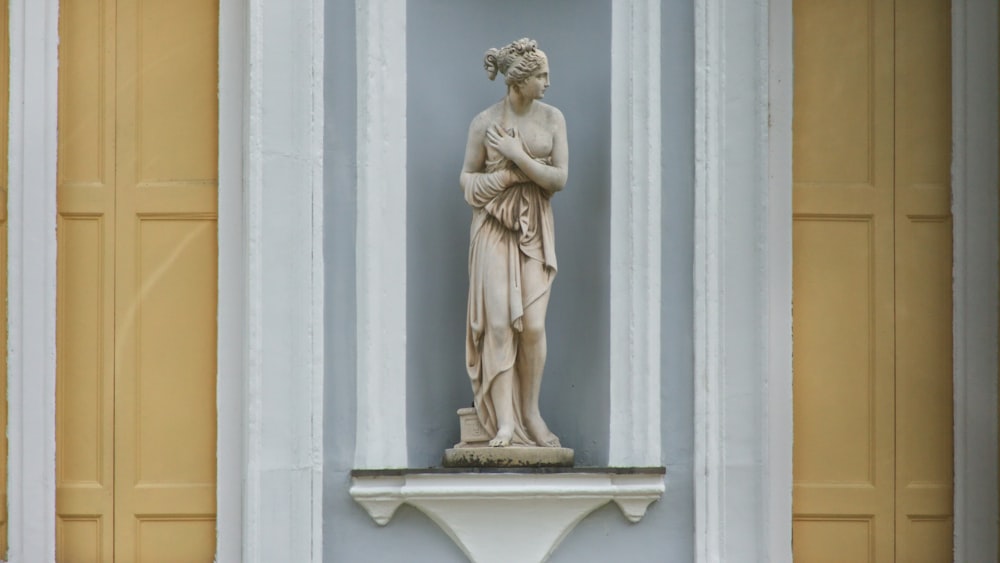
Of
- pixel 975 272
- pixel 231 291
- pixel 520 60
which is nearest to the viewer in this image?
pixel 520 60

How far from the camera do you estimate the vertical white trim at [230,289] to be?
9789 millimetres

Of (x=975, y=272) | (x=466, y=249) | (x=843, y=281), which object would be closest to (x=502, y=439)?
(x=466, y=249)

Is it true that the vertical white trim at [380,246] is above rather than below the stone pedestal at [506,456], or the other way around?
above

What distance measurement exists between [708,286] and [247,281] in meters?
2.22

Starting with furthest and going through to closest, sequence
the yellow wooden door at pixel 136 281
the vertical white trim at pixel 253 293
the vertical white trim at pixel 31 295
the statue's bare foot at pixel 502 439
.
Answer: the yellow wooden door at pixel 136 281 → the vertical white trim at pixel 31 295 → the statue's bare foot at pixel 502 439 → the vertical white trim at pixel 253 293

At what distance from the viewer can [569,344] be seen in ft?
33.4

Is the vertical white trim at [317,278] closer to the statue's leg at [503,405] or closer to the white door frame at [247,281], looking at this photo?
the white door frame at [247,281]

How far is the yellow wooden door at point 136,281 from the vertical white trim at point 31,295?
0.10 metres

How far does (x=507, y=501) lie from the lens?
9.67 meters

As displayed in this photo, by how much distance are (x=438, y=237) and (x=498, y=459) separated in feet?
3.93

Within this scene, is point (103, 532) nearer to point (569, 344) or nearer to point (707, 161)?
point (569, 344)

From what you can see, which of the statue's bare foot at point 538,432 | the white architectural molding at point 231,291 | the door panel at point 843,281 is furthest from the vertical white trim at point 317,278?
the door panel at point 843,281

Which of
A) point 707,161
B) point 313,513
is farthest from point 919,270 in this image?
point 313,513

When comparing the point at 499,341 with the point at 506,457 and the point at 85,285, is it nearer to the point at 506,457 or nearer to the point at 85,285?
the point at 506,457
